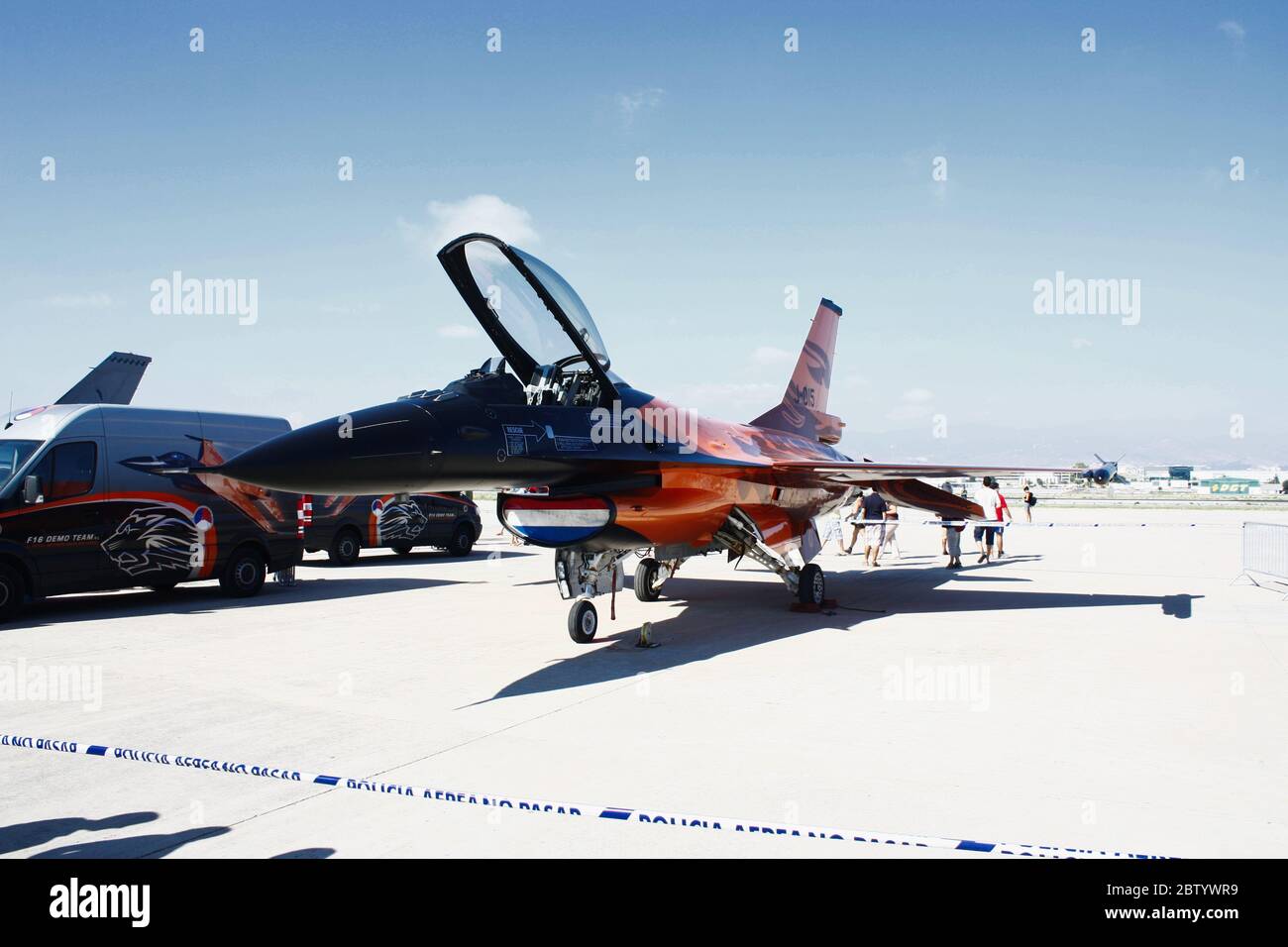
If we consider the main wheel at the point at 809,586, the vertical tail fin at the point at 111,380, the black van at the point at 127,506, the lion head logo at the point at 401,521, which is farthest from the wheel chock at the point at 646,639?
the vertical tail fin at the point at 111,380

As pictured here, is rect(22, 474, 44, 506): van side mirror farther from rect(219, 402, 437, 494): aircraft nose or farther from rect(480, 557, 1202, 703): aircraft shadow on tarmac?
rect(480, 557, 1202, 703): aircraft shadow on tarmac

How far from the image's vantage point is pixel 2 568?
36.6 feet

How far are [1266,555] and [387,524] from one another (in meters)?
18.8

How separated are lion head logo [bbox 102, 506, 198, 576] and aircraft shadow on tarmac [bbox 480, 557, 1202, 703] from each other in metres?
6.76

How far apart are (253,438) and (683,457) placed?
8.04m

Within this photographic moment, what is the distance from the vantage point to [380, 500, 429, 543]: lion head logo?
20016 mm

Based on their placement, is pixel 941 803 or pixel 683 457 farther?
pixel 683 457

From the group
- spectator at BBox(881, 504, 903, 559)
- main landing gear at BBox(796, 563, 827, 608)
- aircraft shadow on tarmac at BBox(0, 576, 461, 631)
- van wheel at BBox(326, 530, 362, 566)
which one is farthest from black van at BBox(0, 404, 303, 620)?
spectator at BBox(881, 504, 903, 559)

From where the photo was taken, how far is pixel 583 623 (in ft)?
31.1

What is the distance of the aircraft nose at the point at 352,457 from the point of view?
6602mm

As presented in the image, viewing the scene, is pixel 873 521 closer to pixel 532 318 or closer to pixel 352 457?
pixel 532 318
